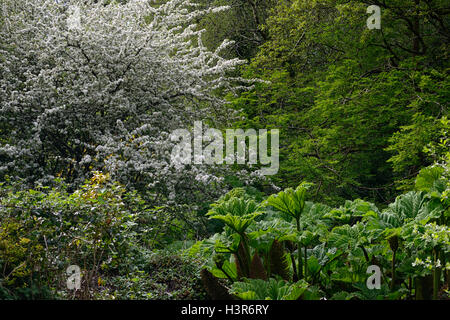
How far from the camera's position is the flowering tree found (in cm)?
607

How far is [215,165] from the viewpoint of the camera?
6664 millimetres

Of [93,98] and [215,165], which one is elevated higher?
[93,98]

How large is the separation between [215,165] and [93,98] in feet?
6.98

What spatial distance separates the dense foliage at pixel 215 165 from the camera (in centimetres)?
299

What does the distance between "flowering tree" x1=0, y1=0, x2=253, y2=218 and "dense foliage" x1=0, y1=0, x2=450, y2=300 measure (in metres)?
0.04

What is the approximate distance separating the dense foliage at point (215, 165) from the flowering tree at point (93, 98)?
4cm

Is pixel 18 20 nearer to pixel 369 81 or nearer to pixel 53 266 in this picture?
pixel 53 266

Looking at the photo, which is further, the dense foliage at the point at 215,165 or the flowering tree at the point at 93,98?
the flowering tree at the point at 93,98

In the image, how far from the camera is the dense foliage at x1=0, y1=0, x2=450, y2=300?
299 cm

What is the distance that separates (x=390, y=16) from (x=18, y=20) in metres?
6.72

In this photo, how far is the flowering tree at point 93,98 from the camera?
239 inches

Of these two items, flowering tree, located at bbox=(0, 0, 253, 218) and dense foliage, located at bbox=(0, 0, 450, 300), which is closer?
dense foliage, located at bbox=(0, 0, 450, 300)

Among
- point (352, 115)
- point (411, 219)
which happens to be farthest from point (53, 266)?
point (352, 115)
